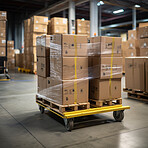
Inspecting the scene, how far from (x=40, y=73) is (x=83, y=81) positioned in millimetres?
1016

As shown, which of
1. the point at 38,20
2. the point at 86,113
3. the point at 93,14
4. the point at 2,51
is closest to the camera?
the point at 86,113

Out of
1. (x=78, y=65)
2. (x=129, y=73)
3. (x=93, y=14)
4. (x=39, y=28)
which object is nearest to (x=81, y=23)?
(x=93, y=14)

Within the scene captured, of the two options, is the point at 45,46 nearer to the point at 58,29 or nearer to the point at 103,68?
the point at 103,68

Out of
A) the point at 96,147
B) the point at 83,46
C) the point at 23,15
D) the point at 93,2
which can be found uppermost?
the point at 23,15

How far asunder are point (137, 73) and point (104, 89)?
6.82 ft

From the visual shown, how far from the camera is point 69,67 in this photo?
3279 millimetres

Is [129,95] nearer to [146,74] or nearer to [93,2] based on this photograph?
[146,74]

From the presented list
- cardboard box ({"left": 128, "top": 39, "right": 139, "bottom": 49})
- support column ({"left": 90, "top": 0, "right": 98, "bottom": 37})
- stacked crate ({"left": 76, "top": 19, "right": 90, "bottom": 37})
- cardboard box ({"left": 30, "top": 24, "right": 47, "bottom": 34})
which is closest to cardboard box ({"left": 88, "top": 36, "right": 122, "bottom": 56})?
cardboard box ({"left": 128, "top": 39, "right": 139, "bottom": 49})

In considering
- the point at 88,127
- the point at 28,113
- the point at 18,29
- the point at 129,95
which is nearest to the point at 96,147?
the point at 88,127

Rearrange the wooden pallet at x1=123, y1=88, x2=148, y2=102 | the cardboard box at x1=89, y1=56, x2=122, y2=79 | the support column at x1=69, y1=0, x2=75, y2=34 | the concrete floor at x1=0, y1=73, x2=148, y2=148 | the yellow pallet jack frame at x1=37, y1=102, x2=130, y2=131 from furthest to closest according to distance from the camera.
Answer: the support column at x1=69, y1=0, x2=75, y2=34
the wooden pallet at x1=123, y1=88, x2=148, y2=102
the cardboard box at x1=89, y1=56, x2=122, y2=79
the yellow pallet jack frame at x1=37, y1=102, x2=130, y2=131
the concrete floor at x1=0, y1=73, x2=148, y2=148

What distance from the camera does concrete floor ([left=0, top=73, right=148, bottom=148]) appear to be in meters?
2.65

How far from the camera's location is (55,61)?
343 cm

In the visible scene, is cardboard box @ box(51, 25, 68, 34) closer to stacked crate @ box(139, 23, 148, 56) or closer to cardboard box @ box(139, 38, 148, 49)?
stacked crate @ box(139, 23, 148, 56)

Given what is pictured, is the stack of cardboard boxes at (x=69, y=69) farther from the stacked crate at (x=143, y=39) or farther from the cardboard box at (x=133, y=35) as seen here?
the cardboard box at (x=133, y=35)
